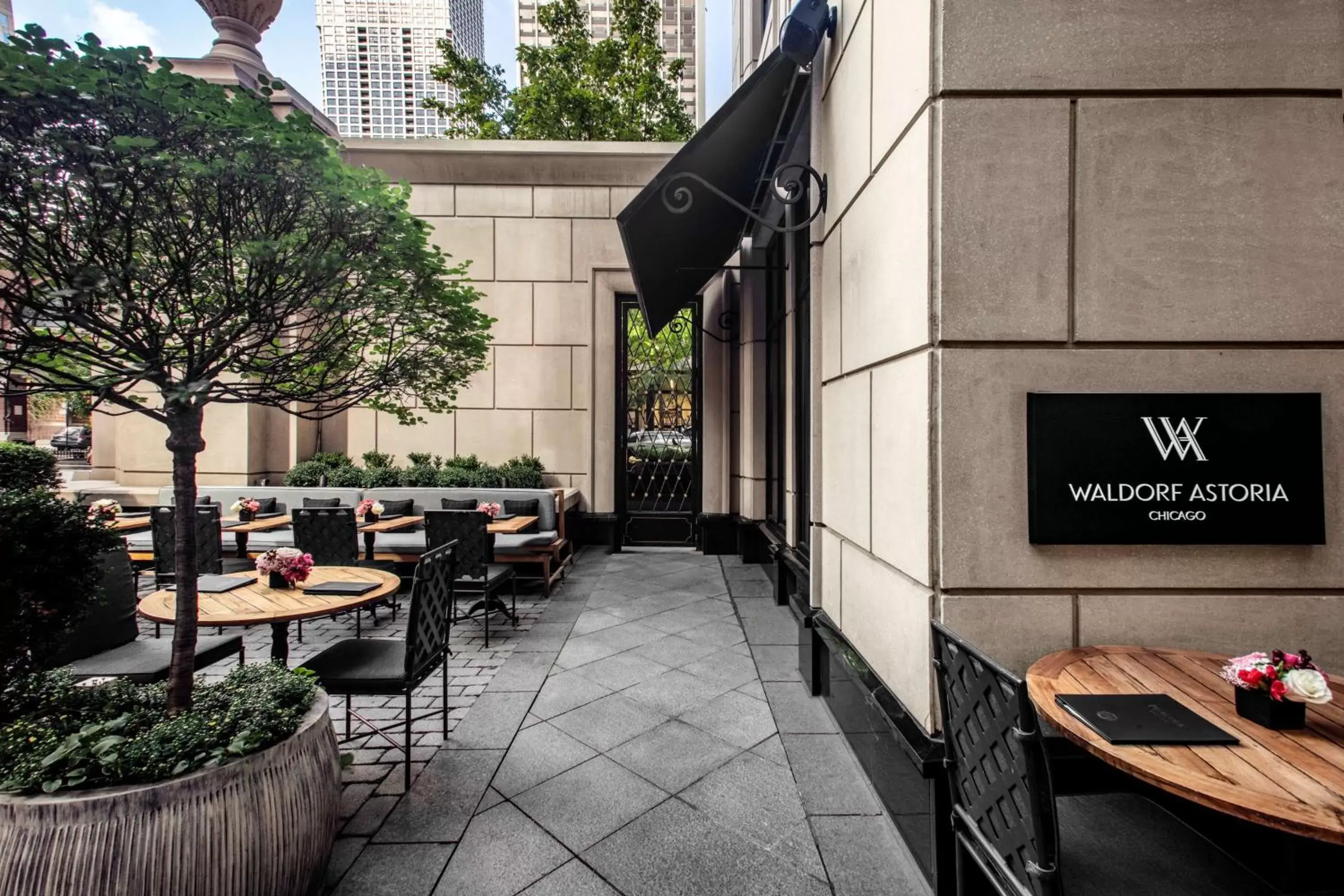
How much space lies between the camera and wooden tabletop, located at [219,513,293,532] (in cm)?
675

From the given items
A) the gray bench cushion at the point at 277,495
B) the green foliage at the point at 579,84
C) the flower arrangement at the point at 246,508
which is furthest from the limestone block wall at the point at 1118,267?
the green foliage at the point at 579,84

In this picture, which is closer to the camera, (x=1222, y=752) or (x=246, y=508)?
(x=1222, y=752)

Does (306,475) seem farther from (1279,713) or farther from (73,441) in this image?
(73,441)

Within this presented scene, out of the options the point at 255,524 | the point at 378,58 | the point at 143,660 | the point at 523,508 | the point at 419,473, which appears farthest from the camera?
the point at 378,58

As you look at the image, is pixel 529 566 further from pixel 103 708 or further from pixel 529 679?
pixel 103 708

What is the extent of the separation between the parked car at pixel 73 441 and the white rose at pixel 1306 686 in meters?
21.7

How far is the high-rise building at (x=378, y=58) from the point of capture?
51.6 metres

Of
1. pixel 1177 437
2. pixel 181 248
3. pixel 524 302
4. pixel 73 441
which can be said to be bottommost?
pixel 1177 437

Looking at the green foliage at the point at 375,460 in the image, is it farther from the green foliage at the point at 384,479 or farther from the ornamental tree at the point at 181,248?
the ornamental tree at the point at 181,248

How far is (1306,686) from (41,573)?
4155 mm

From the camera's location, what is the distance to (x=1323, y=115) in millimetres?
2240

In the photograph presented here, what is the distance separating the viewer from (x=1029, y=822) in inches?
58.4

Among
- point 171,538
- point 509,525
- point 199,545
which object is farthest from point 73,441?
point 509,525

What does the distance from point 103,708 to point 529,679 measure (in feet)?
8.56
